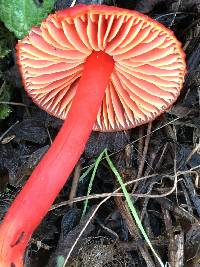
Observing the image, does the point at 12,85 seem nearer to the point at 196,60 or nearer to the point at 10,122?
the point at 10,122

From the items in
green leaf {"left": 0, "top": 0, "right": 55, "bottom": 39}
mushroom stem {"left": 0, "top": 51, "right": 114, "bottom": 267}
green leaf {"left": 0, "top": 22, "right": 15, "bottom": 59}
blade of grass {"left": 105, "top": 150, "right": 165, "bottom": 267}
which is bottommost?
blade of grass {"left": 105, "top": 150, "right": 165, "bottom": 267}

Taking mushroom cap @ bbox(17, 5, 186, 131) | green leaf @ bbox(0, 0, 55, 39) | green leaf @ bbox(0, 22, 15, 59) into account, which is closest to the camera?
mushroom cap @ bbox(17, 5, 186, 131)

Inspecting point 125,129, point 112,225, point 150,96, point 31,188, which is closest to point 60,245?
point 112,225

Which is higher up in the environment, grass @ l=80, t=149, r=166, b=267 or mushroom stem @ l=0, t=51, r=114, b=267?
mushroom stem @ l=0, t=51, r=114, b=267

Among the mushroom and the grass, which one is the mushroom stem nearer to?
the mushroom

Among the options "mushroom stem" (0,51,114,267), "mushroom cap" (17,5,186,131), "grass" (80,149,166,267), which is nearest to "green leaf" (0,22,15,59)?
"mushroom cap" (17,5,186,131)

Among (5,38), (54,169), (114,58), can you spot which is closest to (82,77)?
(114,58)

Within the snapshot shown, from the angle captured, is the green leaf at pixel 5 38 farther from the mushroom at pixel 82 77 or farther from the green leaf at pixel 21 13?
the mushroom at pixel 82 77
